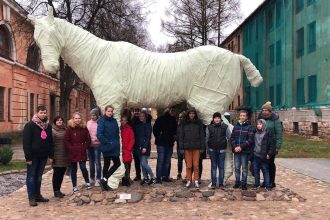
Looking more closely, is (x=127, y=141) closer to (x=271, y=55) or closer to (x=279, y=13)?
(x=279, y=13)

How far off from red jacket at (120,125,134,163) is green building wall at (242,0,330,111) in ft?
50.5

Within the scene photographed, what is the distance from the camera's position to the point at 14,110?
75.5ft

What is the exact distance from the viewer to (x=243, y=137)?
7387 mm

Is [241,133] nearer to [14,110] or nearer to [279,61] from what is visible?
[14,110]

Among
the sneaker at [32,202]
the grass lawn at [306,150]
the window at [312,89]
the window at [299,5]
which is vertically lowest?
the sneaker at [32,202]

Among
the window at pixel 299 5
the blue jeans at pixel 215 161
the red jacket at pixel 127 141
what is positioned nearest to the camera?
the blue jeans at pixel 215 161

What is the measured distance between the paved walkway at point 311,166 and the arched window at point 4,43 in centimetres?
1487

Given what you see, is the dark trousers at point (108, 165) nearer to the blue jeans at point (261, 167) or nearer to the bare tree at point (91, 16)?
the blue jeans at point (261, 167)

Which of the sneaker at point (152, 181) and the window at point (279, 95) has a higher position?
the window at point (279, 95)

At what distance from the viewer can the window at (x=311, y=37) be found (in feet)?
73.6

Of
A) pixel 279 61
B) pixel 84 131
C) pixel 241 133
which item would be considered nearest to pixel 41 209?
pixel 84 131

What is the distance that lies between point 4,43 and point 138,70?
1717 centimetres

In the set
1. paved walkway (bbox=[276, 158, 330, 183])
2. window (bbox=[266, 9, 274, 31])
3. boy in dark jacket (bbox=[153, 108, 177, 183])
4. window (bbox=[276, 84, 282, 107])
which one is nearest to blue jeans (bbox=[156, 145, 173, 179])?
boy in dark jacket (bbox=[153, 108, 177, 183])

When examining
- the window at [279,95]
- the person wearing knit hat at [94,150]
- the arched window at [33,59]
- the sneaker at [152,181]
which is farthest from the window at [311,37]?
the person wearing knit hat at [94,150]
